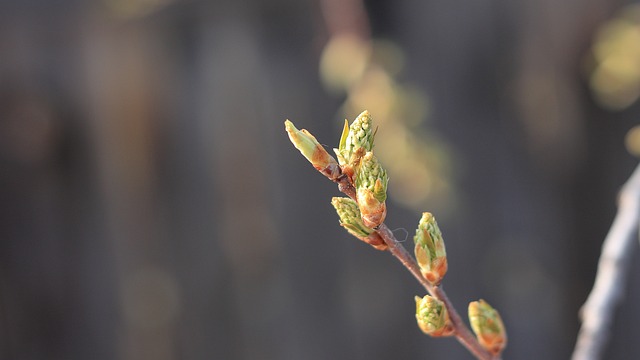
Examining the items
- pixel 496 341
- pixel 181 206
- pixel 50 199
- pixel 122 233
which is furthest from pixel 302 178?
pixel 496 341

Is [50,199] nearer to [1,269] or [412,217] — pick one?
[1,269]

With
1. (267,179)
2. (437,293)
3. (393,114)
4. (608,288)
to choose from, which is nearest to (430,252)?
(437,293)

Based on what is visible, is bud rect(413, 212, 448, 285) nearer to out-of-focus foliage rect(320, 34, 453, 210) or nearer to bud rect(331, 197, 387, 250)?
bud rect(331, 197, 387, 250)

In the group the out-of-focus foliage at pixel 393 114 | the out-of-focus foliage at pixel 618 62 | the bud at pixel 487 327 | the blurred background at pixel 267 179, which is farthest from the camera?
the blurred background at pixel 267 179

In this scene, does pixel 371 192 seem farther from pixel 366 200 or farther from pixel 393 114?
pixel 393 114

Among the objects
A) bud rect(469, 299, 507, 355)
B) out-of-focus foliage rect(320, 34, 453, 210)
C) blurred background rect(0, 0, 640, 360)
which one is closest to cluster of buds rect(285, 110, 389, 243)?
bud rect(469, 299, 507, 355)

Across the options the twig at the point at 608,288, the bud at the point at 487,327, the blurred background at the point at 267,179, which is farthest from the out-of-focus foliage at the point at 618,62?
the bud at the point at 487,327

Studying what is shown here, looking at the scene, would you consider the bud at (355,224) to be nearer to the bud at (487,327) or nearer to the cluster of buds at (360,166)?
the cluster of buds at (360,166)
